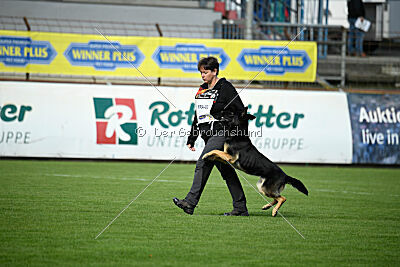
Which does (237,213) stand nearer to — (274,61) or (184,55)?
(184,55)

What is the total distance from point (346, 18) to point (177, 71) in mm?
10734

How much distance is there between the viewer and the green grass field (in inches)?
219

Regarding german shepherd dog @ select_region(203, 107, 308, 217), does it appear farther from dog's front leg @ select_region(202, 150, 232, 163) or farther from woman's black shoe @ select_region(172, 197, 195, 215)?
woman's black shoe @ select_region(172, 197, 195, 215)

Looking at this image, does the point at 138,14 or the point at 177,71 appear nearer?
the point at 177,71

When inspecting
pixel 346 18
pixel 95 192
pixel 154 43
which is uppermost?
pixel 346 18

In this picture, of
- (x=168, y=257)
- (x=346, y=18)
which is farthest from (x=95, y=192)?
(x=346, y=18)

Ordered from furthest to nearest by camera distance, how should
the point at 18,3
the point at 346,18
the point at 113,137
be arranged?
the point at 346,18 → the point at 18,3 → the point at 113,137

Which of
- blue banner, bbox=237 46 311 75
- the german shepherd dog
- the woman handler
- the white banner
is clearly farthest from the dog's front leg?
blue banner, bbox=237 46 311 75

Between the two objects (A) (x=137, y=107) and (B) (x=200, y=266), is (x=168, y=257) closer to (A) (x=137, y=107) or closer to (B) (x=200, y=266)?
(B) (x=200, y=266)

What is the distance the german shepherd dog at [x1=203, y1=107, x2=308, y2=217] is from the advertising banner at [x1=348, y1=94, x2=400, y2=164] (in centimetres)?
1011

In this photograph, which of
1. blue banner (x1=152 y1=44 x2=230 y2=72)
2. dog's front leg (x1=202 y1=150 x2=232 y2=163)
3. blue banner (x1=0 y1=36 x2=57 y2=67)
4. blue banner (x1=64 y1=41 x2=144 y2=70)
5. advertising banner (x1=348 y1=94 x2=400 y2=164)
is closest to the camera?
dog's front leg (x1=202 y1=150 x2=232 y2=163)

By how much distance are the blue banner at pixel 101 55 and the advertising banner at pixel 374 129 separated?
243 inches

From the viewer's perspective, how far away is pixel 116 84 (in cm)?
1780

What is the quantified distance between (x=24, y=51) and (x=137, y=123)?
400 centimetres
